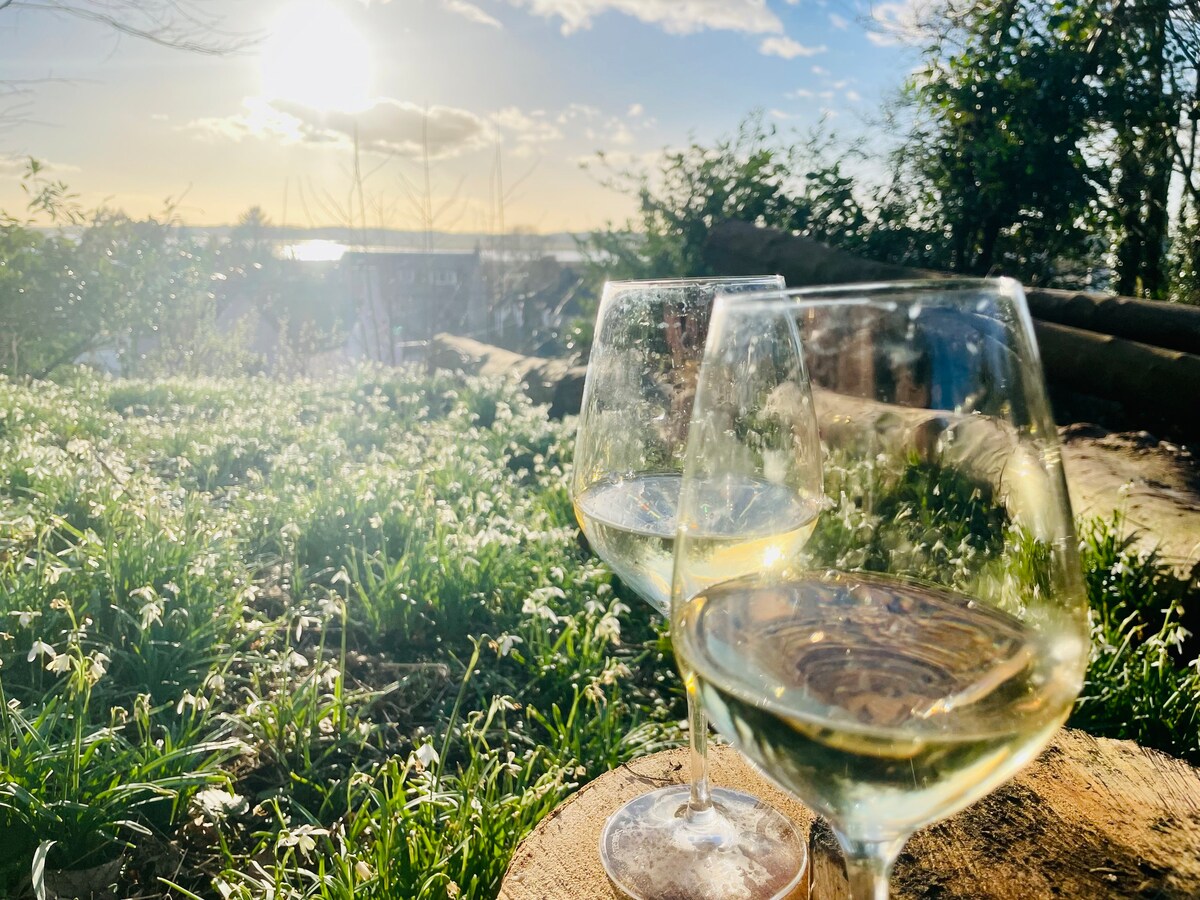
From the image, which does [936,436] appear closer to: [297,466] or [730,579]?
[730,579]

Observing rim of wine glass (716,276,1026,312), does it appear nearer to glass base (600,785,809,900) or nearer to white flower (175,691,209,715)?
glass base (600,785,809,900)

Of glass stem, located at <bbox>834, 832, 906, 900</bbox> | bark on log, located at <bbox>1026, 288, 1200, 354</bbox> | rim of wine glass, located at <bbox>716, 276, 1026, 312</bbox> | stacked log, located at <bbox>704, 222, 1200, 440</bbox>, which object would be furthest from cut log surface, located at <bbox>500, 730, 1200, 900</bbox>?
bark on log, located at <bbox>1026, 288, 1200, 354</bbox>

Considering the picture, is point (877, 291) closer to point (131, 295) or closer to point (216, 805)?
point (216, 805)

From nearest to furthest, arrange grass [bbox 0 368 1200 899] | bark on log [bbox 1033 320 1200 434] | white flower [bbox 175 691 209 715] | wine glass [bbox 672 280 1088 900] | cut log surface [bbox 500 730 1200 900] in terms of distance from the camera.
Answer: wine glass [bbox 672 280 1088 900], cut log surface [bbox 500 730 1200 900], grass [bbox 0 368 1200 899], white flower [bbox 175 691 209 715], bark on log [bbox 1033 320 1200 434]

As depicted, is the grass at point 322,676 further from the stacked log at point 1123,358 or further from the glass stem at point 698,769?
the stacked log at point 1123,358

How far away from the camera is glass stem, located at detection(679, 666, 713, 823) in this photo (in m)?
1.19

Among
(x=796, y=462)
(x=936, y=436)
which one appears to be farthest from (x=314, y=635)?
(x=936, y=436)

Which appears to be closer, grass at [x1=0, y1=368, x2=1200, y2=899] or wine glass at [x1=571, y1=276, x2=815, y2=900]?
wine glass at [x1=571, y1=276, x2=815, y2=900]

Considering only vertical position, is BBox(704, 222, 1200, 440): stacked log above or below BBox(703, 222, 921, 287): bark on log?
below

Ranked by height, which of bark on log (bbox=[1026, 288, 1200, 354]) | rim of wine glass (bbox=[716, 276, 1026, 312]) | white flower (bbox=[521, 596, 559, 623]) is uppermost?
rim of wine glass (bbox=[716, 276, 1026, 312])

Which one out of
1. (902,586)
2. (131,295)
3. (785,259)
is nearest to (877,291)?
(902,586)

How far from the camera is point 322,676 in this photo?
303 centimetres

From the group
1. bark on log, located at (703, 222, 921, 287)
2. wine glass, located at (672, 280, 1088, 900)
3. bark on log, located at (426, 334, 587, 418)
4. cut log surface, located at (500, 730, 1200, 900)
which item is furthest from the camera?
bark on log, located at (426, 334, 587, 418)

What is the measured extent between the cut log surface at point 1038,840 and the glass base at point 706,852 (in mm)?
Result: 33
